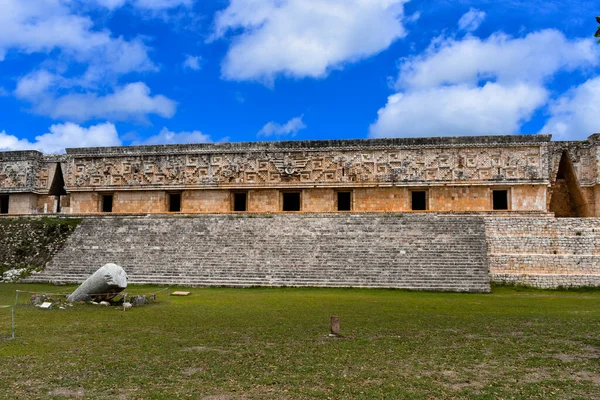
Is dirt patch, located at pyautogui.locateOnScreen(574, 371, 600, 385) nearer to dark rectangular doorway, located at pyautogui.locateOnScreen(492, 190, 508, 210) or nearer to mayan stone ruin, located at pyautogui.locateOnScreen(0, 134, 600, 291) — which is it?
mayan stone ruin, located at pyautogui.locateOnScreen(0, 134, 600, 291)

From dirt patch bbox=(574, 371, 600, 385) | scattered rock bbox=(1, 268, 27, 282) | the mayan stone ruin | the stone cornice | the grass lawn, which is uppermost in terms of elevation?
the stone cornice

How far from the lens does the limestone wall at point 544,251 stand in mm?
14906

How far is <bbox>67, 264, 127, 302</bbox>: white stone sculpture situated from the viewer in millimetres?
10867

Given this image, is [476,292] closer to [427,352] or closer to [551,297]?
[551,297]

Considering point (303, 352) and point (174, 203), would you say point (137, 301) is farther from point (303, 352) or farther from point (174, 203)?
point (174, 203)

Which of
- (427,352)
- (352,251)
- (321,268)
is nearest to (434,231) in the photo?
(352,251)

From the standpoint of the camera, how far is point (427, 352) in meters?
6.35

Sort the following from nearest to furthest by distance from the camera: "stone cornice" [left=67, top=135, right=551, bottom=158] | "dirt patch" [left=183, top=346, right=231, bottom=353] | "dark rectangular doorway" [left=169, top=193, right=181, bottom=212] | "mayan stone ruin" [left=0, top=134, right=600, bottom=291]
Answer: "dirt patch" [left=183, top=346, right=231, bottom=353] < "mayan stone ruin" [left=0, top=134, right=600, bottom=291] < "stone cornice" [left=67, top=135, right=551, bottom=158] < "dark rectangular doorway" [left=169, top=193, right=181, bottom=212]

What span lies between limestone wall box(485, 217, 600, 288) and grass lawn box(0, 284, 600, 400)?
4.38m

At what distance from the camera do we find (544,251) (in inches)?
636

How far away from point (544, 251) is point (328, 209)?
8157mm

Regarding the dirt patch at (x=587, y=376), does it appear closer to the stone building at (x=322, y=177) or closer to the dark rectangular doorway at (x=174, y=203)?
the stone building at (x=322, y=177)

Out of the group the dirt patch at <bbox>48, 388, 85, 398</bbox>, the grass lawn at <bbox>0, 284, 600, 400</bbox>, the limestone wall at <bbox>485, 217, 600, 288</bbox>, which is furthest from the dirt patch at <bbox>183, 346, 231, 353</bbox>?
the limestone wall at <bbox>485, 217, 600, 288</bbox>

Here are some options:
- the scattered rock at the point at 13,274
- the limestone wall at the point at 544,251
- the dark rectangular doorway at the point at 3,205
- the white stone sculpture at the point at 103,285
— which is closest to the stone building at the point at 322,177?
the dark rectangular doorway at the point at 3,205
